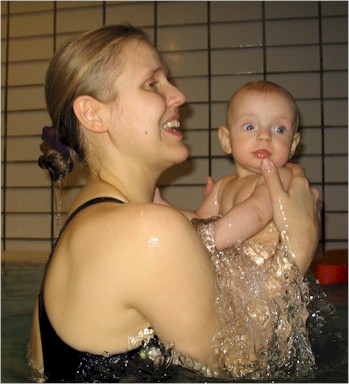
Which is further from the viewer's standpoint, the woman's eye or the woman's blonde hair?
the woman's eye

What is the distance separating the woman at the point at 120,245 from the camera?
82 centimetres

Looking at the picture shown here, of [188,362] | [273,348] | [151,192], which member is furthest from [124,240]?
[273,348]

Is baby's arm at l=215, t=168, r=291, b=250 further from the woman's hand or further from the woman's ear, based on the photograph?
the woman's ear

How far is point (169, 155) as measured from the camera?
3.68 feet

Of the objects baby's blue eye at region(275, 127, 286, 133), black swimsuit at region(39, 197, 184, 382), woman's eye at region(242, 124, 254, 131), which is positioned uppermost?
woman's eye at region(242, 124, 254, 131)

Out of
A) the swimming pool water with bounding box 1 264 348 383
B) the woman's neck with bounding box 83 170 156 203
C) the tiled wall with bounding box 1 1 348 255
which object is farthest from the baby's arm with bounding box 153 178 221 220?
the tiled wall with bounding box 1 1 348 255

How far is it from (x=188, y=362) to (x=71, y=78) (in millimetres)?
715

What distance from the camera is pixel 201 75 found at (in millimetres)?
3529

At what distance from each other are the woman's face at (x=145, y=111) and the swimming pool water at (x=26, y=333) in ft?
1.78

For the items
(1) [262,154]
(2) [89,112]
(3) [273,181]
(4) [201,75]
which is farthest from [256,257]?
(4) [201,75]

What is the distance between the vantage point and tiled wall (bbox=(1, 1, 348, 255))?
3.34 m

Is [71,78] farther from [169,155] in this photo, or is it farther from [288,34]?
[288,34]

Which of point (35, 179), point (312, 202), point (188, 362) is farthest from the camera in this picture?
point (35, 179)

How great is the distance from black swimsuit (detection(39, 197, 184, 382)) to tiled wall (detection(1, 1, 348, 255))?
2574 mm
